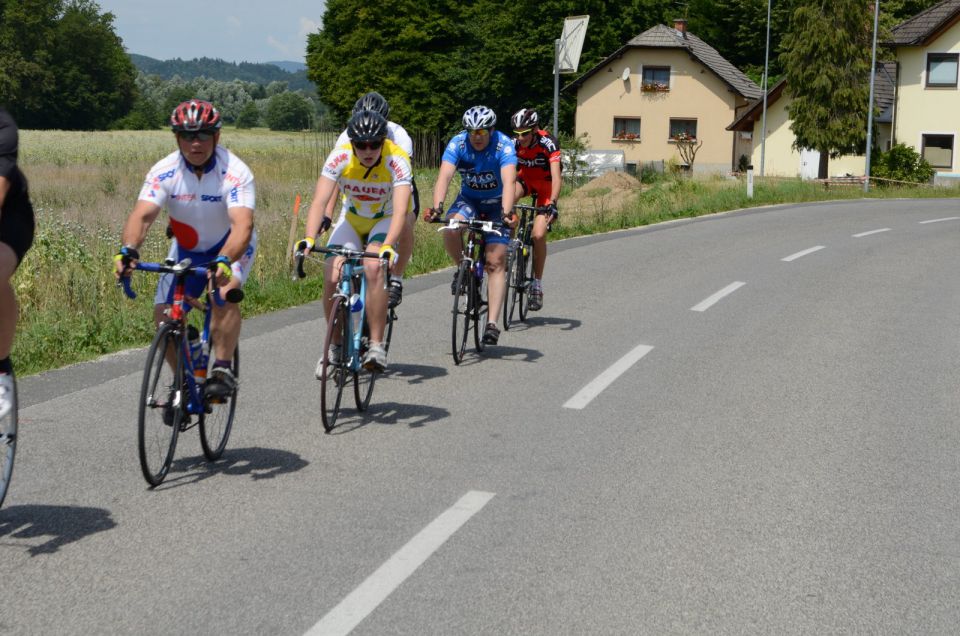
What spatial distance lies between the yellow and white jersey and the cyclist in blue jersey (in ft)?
5.06

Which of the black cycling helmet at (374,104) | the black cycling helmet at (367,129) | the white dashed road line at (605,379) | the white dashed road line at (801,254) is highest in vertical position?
the black cycling helmet at (374,104)

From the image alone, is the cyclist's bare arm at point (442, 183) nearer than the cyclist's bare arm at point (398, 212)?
No

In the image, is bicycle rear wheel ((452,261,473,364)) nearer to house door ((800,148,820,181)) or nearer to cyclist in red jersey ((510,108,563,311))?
cyclist in red jersey ((510,108,563,311))

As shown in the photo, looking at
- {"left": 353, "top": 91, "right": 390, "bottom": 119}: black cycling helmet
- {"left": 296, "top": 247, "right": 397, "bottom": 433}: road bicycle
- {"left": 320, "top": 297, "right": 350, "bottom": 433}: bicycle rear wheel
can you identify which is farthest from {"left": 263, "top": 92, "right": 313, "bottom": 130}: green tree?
{"left": 320, "top": 297, "right": 350, "bottom": 433}: bicycle rear wheel

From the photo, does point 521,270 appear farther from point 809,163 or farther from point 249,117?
point 249,117

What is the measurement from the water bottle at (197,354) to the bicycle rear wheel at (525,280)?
5419 mm

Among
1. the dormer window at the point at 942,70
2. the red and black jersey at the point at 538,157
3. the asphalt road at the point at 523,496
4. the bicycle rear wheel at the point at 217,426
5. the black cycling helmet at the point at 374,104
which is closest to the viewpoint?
the asphalt road at the point at 523,496

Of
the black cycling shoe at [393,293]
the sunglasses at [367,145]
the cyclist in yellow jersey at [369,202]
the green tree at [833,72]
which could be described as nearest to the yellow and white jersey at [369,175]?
the cyclist in yellow jersey at [369,202]

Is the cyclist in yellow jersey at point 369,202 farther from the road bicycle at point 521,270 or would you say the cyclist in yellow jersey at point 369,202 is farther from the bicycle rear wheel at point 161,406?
the road bicycle at point 521,270

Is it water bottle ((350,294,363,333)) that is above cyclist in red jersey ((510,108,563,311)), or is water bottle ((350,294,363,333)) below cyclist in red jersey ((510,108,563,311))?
below

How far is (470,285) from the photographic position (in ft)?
29.1

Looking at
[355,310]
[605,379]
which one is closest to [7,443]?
[355,310]

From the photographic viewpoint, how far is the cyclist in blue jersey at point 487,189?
889 centimetres

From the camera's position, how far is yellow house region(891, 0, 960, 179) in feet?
176
